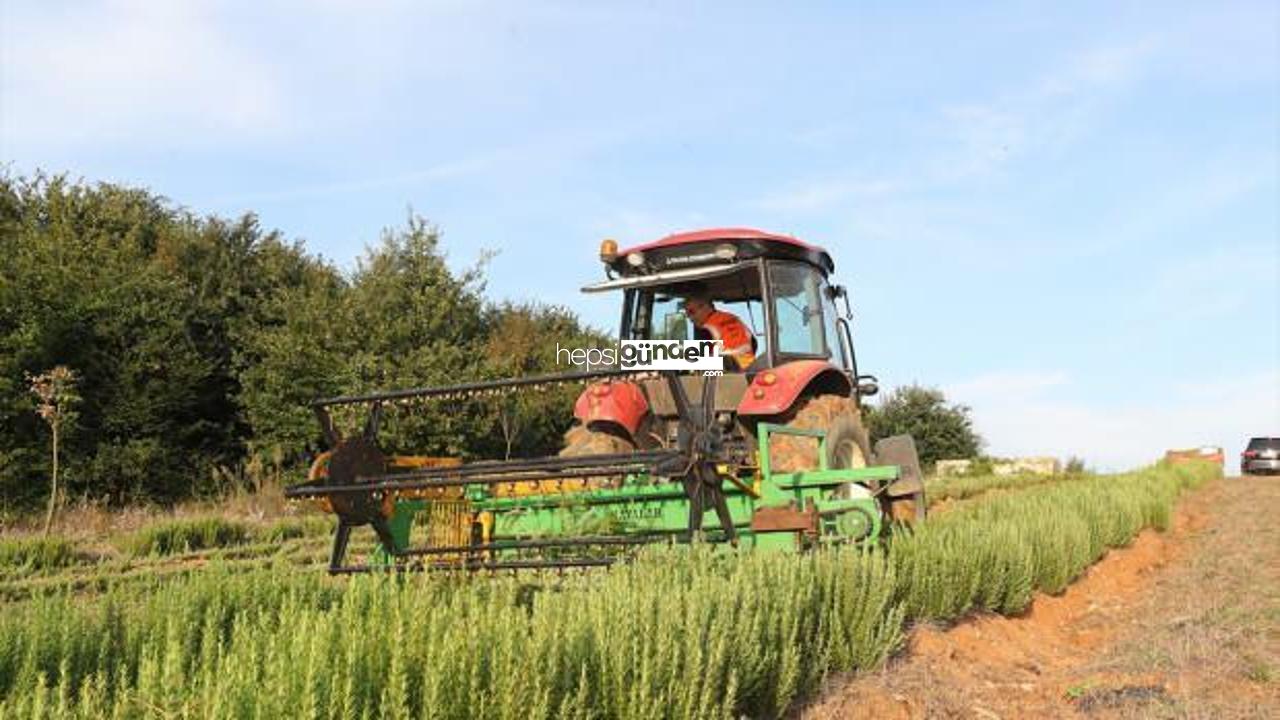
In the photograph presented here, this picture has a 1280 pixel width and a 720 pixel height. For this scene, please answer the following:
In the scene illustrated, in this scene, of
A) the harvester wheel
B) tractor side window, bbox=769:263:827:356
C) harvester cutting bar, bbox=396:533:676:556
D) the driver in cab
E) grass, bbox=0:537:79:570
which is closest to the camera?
harvester cutting bar, bbox=396:533:676:556

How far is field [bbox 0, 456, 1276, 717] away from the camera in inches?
93.6

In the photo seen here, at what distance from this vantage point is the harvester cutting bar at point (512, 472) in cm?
496

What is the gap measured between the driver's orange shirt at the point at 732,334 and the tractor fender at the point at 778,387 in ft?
1.73

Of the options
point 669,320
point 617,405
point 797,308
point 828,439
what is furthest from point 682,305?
point 828,439

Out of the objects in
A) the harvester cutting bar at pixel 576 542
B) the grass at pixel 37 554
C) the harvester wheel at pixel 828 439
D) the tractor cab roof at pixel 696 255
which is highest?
the tractor cab roof at pixel 696 255

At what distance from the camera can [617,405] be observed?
6.77 m

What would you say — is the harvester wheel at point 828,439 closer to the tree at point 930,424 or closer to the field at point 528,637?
the field at point 528,637

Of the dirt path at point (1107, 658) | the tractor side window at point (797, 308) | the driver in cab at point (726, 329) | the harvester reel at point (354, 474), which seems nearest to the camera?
the dirt path at point (1107, 658)

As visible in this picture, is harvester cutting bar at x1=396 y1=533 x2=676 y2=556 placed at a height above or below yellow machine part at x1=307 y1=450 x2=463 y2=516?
below

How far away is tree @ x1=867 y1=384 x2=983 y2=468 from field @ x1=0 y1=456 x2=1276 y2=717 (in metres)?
27.2

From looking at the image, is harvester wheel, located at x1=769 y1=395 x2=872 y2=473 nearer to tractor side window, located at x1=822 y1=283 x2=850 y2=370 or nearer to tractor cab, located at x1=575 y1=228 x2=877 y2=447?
tractor cab, located at x1=575 y1=228 x2=877 y2=447

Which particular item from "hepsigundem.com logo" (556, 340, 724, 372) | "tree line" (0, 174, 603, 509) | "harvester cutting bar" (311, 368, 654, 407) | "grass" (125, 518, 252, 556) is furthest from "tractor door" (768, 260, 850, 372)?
"tree line" (0, 174, 603, 509)

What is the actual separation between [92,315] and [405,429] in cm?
547

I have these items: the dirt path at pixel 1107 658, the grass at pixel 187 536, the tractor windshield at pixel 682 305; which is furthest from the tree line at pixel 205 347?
the dirt path at pixel 1107 658
